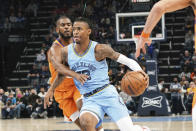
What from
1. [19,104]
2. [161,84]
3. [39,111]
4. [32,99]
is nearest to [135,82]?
[161,84]

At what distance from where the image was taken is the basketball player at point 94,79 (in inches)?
188

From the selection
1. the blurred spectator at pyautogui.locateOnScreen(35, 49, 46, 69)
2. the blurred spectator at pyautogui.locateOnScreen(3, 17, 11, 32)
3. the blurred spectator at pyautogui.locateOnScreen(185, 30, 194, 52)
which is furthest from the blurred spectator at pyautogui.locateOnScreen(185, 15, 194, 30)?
the blurred spectator at pyautogui.locateOnScreen(3, 17, 11, 32)

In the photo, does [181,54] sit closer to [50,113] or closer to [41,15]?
[50,113]

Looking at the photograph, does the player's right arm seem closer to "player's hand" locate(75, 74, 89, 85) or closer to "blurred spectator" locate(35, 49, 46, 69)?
"player's hand" locate(75, 74, 89, 85)

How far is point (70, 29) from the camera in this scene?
6496mm

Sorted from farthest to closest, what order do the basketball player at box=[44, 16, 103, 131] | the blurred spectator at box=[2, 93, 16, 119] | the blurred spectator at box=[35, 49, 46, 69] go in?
the blurred spectator at box=[35, 49, 46, 69]
the blurred spectator at box=[2, 93, 16, 119]
the basketball player at box=[44, 16, 103, 131]

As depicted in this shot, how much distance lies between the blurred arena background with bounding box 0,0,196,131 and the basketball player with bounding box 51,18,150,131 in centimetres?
659

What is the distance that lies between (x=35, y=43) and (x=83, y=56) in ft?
50.9

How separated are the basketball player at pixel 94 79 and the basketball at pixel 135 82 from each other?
36mm

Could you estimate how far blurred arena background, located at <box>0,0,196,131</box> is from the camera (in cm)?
1393

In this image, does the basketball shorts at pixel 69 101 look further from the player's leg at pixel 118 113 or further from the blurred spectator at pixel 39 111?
the blurred spectator at pixel 39 111

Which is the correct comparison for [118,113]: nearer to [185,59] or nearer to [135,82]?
[135,82]

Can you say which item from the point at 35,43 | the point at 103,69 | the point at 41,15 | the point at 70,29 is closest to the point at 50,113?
the point at 35,43

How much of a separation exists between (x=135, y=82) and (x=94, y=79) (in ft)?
1.69
